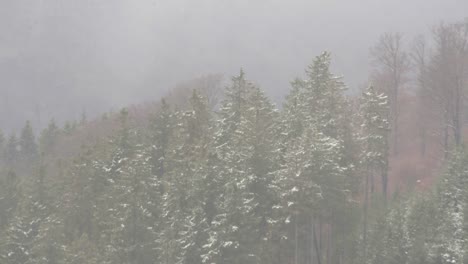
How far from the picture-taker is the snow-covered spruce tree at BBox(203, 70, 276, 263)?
27.1 m

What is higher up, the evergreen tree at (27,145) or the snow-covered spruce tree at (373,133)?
the evergreen tree at (27,145)

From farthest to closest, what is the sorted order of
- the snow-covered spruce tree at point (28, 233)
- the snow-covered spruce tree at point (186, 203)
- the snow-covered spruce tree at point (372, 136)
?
the snow-covered spruce tree at point (28, 233), the snow-covered spruce tree at point (372, 136), the snow-covered spruce tree at point (186, 203)

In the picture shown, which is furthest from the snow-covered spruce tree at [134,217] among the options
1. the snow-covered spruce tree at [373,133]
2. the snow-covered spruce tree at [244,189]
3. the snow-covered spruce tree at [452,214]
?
the snow-covered spruce tree at [452,214]

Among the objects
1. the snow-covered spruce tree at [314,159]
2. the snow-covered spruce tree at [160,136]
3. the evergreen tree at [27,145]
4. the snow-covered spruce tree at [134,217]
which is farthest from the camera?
the evergreen tree at [27,145]

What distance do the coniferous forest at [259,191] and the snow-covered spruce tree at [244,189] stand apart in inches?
2.9

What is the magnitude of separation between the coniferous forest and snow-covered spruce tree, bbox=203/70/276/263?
7cm

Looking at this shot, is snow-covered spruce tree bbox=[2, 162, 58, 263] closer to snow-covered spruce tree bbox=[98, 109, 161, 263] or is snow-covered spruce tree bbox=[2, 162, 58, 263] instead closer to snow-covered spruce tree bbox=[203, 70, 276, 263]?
snow-covered spruce tree bbox=[98, 109, 161, 263]

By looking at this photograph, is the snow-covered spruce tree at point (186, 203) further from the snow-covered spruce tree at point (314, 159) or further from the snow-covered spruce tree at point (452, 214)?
the snow-covered spruce tree at point (452, 214)

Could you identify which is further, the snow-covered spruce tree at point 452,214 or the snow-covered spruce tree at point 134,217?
the snow-covered spruce tree at point 134,217

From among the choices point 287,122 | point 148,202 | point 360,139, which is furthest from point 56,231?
point 360,139

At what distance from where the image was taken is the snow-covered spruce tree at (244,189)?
27.1 m

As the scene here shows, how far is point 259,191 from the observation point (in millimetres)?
29703

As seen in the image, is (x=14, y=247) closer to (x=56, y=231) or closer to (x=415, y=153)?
(x=56, y=231)

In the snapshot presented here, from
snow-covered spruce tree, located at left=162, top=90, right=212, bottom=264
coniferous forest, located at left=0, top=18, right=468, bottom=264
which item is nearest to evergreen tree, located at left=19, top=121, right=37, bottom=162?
coniferous forest, located at left=0, top=18, right=468, bottom=264
